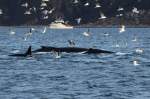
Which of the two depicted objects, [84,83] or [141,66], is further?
[141,66]

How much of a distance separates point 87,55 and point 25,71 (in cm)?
2184

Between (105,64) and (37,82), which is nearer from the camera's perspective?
(37,82)

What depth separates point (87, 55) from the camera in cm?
9094

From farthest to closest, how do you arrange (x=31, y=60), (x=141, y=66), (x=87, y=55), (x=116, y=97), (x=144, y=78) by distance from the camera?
1. (x=87, y=55)
2. (x=31, y=60)
3. (x=141, y=66)
4. (x=144, y=78)
5. (x=116, y=97)

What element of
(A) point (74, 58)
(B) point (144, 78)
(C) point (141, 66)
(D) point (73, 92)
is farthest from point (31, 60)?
(D) point (73, 92)

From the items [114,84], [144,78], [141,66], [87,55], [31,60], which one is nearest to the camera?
[114,84]

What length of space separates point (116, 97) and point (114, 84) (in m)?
6.99

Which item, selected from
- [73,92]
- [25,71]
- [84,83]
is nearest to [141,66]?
[25,71]

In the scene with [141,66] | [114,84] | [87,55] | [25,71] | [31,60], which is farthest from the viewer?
[87,55]

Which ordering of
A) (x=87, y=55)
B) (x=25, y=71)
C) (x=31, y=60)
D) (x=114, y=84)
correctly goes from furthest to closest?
(x=87, y=55), (x=31, y=60), (x=25, y=71), (x=114, y=84)

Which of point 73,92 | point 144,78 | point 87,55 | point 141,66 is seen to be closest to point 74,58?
point 87,55

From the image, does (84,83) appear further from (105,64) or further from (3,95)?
(105,64)

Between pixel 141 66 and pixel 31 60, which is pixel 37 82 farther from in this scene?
pixel 31 60

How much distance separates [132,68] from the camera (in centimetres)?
7294
